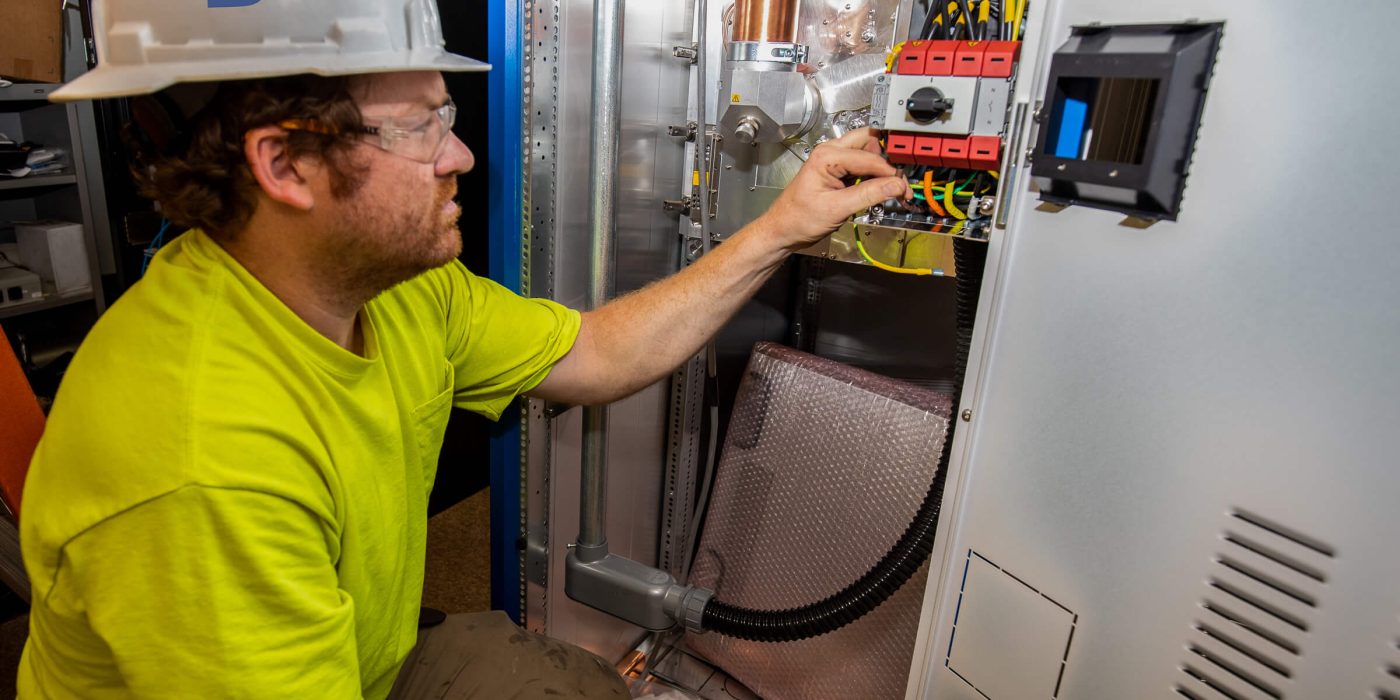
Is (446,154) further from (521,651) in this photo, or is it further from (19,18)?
(19,18)

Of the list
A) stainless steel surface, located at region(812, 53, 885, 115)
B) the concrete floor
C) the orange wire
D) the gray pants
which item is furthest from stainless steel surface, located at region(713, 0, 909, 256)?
the concrete floor

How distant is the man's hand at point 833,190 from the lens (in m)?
1.02

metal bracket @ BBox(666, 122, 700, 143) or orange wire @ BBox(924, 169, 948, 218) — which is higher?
metal bracket @ BBox(666, 122, 700, 143)

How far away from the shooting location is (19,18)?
1.95 metres

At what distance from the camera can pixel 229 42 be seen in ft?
2.54

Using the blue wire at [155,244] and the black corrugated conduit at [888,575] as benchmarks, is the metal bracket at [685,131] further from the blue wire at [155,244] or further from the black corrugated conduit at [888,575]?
the blue wire at [155,244]

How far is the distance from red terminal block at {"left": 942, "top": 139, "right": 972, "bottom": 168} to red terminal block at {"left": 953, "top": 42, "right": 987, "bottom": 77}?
0.25 feet

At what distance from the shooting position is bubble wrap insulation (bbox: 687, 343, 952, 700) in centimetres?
156

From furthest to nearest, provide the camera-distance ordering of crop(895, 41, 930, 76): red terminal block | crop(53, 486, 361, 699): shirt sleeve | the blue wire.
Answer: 1. the blue wire
2. crop(895, 41, 930, 76): red terminal block
3. crop(53, 486, 361, 699): shirt sleeve

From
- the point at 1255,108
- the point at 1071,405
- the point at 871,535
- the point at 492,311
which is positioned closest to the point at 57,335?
the point at 492,311

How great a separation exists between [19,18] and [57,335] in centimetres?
101

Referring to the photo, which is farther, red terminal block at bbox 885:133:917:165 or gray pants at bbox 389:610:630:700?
gray pants at bbox 389:610:630:700

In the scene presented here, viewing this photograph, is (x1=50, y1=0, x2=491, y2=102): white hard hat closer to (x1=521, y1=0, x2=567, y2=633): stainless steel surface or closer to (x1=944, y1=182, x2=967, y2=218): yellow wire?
(x1=521, y1=0, x2=567, y2=633): stainless steel surface

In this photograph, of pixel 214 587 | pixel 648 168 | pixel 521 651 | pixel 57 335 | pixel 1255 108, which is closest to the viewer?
pixel 1255 108
